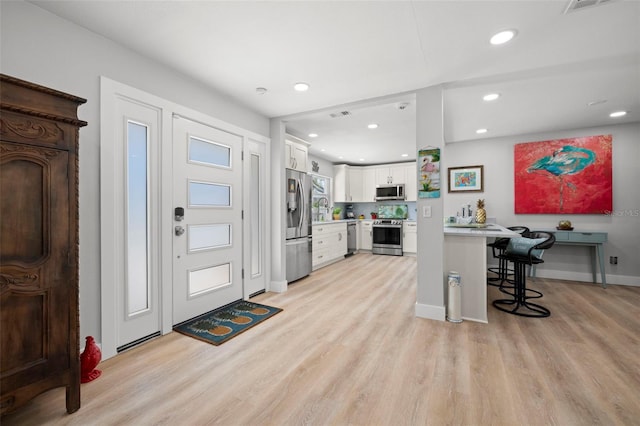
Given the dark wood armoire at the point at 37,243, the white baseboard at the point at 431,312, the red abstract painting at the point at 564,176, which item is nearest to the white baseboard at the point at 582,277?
the red abstract painting at the point at 564,176

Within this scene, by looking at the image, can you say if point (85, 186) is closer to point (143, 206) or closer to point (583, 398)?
point (143, 206)

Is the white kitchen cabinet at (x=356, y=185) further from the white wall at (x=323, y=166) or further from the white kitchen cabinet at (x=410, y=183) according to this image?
the white kitchen cabinet at (x=410, y=183)

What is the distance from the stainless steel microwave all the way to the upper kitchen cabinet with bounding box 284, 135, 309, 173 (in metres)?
3.19

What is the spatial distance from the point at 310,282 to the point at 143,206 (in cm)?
269

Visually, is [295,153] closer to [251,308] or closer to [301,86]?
[301,86]

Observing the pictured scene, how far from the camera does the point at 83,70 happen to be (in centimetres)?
194

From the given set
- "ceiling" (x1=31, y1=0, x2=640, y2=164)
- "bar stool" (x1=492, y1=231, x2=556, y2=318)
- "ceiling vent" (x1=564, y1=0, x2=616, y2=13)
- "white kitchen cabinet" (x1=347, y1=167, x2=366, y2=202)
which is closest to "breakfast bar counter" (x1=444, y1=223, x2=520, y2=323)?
"bar stool" (x1=492, y1=231, x2=556, y2=318)

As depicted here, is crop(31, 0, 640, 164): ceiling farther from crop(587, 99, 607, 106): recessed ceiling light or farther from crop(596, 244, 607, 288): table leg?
crop(596, 244, 607, 288): table leg

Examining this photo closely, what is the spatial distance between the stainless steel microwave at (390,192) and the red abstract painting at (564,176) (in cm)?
263

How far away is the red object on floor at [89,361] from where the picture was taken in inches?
69.2

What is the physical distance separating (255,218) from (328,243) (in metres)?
2.39

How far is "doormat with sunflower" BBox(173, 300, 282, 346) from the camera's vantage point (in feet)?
7.96

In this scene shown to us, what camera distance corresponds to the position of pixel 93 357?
1785 millimetres

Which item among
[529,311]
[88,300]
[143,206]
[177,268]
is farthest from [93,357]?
[529,311]
